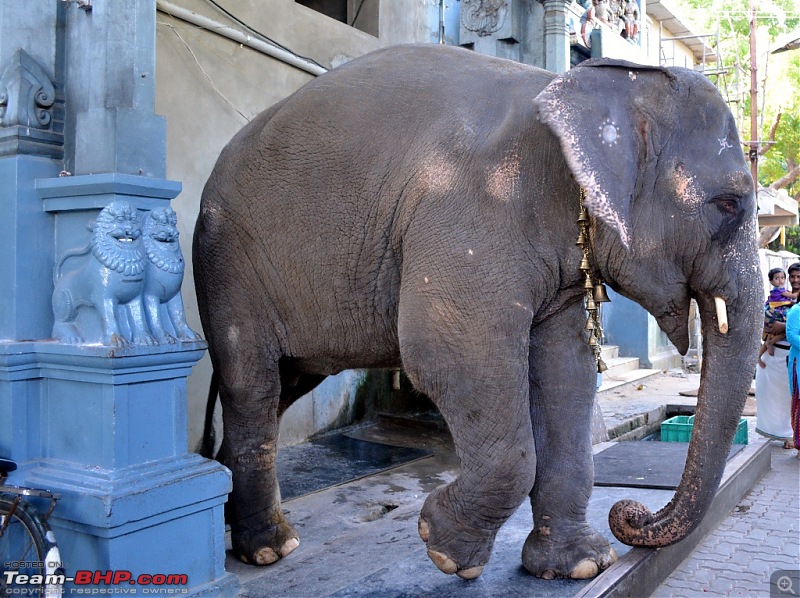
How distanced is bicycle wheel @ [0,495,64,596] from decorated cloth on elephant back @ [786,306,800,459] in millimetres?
6386

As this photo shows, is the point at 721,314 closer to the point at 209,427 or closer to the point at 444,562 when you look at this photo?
the point at 444,562

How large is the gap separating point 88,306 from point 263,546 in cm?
149

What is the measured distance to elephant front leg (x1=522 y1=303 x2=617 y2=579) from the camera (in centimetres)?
367

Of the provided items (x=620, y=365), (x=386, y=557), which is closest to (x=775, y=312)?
(x=620, y=365)

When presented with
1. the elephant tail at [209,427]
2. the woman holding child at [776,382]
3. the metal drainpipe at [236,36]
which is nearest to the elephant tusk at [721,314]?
the elephant tail at [209,427]

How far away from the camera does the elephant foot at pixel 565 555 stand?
3.63 meters

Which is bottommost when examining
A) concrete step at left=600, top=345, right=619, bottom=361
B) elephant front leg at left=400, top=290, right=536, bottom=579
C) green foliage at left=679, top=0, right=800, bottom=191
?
concrete step at left=600, top=345, right=619, bottom=361

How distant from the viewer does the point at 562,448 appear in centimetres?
373

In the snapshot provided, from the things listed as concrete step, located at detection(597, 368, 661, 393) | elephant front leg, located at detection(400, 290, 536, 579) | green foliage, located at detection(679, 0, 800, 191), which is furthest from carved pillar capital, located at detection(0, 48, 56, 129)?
green foliage, located at detection(679, 0, 800, 191)

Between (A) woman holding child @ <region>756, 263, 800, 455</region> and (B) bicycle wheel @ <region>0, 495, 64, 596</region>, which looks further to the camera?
(A) woman holding child @ <region>756, 263, 800, 455</region>

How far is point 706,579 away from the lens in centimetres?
426

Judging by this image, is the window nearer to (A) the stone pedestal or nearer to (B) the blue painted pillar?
(B) the blue painted pillar

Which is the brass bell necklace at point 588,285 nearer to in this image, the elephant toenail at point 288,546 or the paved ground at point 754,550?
the paved ground at point 754,550

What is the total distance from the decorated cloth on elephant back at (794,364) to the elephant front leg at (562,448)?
4427 mm
